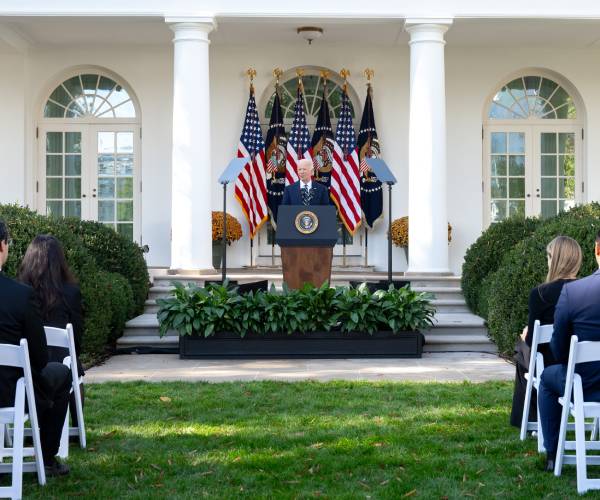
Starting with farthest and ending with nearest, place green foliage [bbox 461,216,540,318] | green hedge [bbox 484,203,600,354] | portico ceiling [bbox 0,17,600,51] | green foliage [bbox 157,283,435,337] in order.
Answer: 1. portico ceiling [bbox 0,17,600,51]
2. green foliage [bbox 461,216,540,318]
3. green foliage [bbox 157,283,435,337]
4. green hedge [bbox 484,203,600,354]

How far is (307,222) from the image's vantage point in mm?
12375

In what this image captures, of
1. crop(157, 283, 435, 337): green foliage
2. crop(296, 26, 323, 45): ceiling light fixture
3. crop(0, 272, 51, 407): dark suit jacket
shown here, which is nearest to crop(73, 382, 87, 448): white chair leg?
crop(0, 272, 51, 407): dark suit jacket

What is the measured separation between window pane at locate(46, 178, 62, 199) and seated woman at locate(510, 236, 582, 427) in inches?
491

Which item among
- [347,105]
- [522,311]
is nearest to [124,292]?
[522,311]

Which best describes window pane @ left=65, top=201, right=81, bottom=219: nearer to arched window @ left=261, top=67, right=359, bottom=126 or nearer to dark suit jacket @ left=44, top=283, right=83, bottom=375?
arched window @ left=261, top=67, right=359, bottom=126

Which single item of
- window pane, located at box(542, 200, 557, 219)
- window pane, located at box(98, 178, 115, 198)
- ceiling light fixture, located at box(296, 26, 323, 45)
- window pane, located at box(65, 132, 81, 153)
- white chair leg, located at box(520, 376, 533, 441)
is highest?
ceiling light fixture, located at box(296, 26, 323, 45)

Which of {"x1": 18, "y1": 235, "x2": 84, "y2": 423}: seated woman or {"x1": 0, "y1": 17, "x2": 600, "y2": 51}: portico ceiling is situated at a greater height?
{"x1": 0, "y1": 17, "x2": 600, "y2": 51}: portico ceiling

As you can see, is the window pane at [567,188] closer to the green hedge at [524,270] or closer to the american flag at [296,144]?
the american flag at [296,144]

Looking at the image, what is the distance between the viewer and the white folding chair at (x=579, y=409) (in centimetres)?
542

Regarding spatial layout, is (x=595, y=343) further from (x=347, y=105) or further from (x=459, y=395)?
(x=347, y=105)

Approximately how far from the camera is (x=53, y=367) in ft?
19.6

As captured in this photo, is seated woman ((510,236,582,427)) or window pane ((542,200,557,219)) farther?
window pane ((542,200,557,219))

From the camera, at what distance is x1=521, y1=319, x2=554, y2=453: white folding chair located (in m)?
6.39

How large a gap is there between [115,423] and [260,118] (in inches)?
430
